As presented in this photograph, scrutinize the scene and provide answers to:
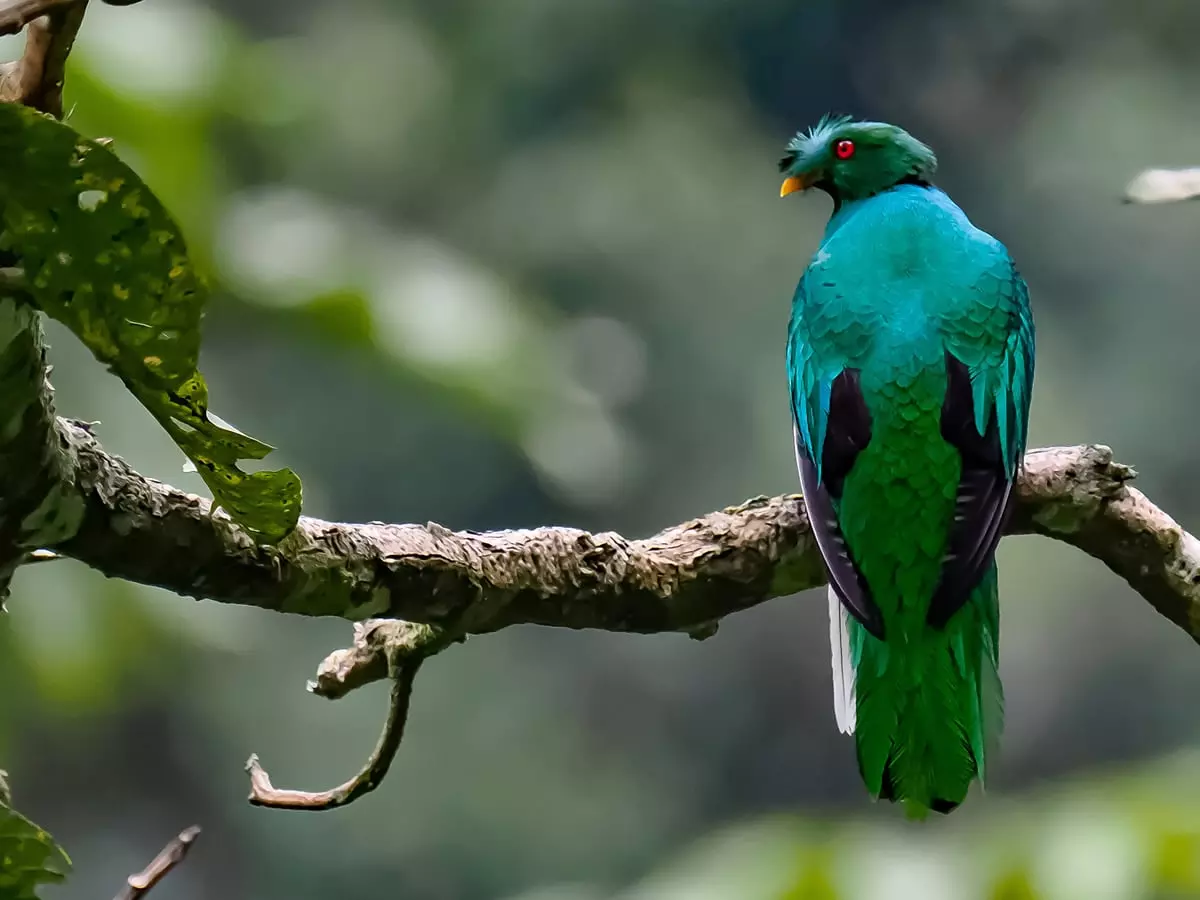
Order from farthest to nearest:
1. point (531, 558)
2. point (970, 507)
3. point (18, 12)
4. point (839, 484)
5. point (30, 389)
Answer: point (839, 484), point (970, 507), point (531, 558), point (30, 389), point (18, 12)

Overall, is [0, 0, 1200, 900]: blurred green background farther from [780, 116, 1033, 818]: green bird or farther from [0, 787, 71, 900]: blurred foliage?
[0, 787, 71, 900]: blurred foliage

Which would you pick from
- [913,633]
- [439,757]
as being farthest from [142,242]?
[439,757]

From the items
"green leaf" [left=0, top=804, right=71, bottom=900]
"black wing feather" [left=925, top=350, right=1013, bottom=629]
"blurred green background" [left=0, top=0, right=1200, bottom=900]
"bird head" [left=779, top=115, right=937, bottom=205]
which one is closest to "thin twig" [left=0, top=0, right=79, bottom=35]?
"green leaf" [left=0, top=804, right=71, bottom=900]

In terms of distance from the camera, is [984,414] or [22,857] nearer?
[22,857]

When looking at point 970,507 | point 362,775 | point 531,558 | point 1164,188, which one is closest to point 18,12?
point 1164,188

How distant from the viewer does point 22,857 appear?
0.88m

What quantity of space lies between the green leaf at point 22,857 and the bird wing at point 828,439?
88cm

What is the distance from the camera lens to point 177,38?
10.5ft

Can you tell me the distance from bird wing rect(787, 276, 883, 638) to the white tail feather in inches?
3.5

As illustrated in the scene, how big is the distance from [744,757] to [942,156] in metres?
2.42

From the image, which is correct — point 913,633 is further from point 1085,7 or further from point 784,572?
point 1085,7

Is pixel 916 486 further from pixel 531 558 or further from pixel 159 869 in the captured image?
pixel 159 869

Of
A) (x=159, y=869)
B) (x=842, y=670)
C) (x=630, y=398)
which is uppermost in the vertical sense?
(x=630, y=398)

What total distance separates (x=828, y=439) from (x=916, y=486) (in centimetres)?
12
